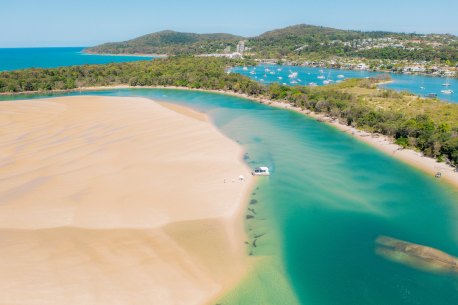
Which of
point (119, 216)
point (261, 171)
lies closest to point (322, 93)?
point (261, 171)

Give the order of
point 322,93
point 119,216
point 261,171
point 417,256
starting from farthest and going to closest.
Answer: point 322,93, point 261,171, point 119,216, point 417,256

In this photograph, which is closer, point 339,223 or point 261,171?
point 339,223

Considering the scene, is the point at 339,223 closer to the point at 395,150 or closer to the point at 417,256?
the point at 417,256

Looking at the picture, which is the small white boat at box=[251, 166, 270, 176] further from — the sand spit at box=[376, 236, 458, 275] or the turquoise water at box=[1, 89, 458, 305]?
the sand spit at box=[376, 236, 458, 275]

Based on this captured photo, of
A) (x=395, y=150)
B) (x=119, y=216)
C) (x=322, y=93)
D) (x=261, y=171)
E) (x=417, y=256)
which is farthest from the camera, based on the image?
(x=322, y=93)

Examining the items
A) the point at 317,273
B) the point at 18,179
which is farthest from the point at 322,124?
the point at 18,179

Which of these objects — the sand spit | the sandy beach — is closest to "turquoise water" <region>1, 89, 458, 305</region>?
the sand spit
